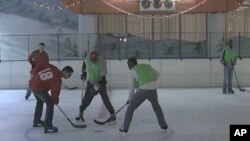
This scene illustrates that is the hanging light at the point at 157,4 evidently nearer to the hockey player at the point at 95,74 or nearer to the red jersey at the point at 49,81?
the hockey player at the point at 95,74

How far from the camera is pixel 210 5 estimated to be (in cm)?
2127

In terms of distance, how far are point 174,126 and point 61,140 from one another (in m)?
2.47

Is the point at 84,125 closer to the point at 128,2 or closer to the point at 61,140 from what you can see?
the point at 61,140

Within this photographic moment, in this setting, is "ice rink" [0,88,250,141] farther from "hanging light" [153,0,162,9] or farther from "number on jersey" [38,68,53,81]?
"hanging light" [153,0,162,9]

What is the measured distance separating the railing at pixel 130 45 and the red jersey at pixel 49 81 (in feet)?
34.1

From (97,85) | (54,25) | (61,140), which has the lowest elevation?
(61,140)

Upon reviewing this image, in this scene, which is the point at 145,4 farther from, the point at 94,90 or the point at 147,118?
the point at 94,90

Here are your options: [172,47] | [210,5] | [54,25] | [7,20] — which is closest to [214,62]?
[172,47]

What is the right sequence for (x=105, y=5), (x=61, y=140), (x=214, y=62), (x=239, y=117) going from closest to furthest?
(x=61, y=140), (x=239, y=117), (x=214, y=62), (x=105, y=5)

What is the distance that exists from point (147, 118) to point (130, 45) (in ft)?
30.0

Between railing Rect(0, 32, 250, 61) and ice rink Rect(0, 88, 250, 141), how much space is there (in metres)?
3.38

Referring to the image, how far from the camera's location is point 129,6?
2155cm

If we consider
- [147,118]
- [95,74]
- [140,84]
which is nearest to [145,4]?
[147,118]

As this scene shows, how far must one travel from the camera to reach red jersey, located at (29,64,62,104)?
9.01 m
